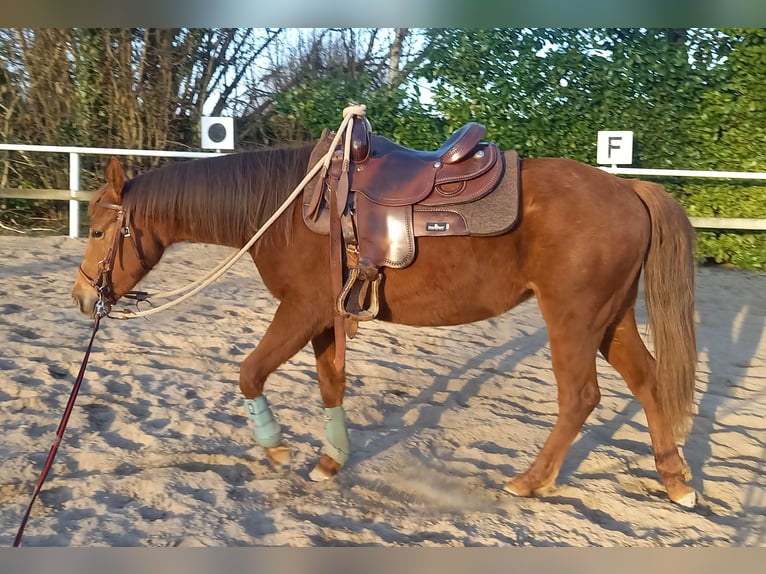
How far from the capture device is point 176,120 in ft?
31.8

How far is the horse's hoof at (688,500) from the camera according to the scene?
289 cm

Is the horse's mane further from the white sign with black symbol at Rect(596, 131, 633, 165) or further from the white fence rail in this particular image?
the white sign with black symbol at Rect(596, 131, 633, 165)

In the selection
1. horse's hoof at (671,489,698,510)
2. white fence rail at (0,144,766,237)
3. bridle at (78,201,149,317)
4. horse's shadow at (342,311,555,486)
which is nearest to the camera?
horse's hoof at (671,489,698,510)

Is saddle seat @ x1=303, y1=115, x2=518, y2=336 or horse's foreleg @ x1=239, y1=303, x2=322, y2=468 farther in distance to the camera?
horse's foreleg @ x1=239, y1=303, x2=322, y2=468

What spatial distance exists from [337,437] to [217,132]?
604 centimetres

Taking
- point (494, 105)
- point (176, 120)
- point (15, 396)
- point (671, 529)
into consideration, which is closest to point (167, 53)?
point (176, 120)

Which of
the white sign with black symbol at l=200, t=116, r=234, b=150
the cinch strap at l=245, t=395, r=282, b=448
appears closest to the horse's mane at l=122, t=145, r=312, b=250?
the cinch strap at l=245, t=395, r=282, b=448

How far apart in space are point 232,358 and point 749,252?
717cm

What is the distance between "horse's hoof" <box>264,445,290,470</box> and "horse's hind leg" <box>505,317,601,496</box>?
1106 millimetres

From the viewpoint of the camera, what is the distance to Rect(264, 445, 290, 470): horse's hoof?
3104 mm

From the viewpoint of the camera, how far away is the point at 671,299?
2963 millimetres

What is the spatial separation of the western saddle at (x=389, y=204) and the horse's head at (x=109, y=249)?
904 millimetres

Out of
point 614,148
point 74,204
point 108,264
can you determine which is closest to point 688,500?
point 108,264

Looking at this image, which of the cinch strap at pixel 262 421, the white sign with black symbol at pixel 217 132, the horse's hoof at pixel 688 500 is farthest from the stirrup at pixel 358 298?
the white sign with black symbol at pixel 217 132
